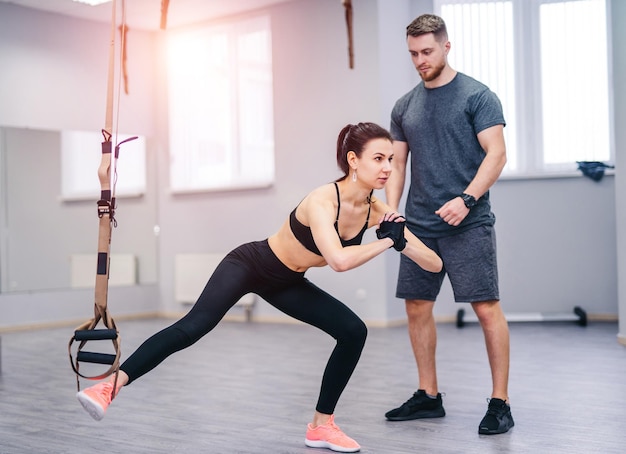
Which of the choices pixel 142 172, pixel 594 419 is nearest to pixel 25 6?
pixel 142 172

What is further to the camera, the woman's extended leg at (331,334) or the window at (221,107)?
the window at (221,107)

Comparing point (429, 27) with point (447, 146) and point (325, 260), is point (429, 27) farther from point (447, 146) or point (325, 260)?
point (325, 260)

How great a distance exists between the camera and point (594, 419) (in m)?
3.09

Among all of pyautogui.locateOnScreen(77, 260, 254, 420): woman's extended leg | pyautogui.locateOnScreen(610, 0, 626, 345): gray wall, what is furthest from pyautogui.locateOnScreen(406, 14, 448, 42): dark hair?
pyautogui.locateOnScreen(610, 0, 626, 345): gray wall

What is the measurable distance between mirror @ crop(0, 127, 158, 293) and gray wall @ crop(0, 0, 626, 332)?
41 millimetres

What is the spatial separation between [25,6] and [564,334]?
206 inches

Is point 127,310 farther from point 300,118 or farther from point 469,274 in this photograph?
point 469,274

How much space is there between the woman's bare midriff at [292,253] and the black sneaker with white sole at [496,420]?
861mm

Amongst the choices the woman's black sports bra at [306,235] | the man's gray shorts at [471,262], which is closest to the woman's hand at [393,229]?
the woman's black sports bra at [306,235]

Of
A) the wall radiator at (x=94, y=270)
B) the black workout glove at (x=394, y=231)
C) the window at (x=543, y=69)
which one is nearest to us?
the black workout glove at (x=394, y=231)

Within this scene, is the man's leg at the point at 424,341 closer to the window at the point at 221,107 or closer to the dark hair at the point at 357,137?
the dark hair at the point at 357,137

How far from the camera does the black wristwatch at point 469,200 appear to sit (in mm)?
2898

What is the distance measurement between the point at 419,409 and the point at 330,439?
59 centimetres

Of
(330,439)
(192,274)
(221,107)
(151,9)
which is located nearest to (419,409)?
(330,439)
